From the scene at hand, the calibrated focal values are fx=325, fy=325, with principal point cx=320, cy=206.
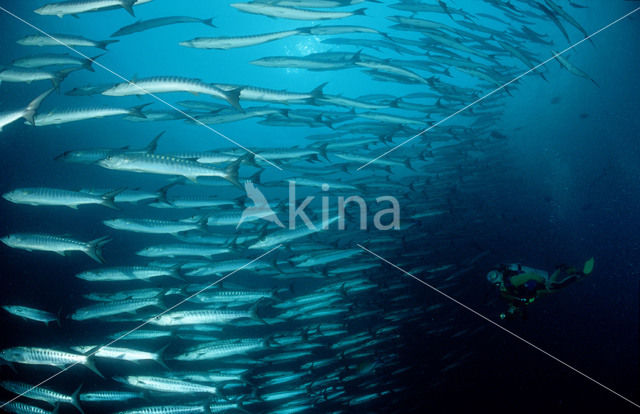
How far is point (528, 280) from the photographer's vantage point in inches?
142

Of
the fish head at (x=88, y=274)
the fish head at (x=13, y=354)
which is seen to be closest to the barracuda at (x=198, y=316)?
the fish head at (x=88, y=274)

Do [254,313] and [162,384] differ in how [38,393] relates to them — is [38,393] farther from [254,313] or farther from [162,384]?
[254,313]

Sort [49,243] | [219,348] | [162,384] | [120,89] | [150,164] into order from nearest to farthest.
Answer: [120,89], [150,164], [49,243], [162,384], [219,348]

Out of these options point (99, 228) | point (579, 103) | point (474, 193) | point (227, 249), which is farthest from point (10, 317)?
point (579, 103)

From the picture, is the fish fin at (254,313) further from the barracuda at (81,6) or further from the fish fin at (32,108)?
the barracuda at (81,6)

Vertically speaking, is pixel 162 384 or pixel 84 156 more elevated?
pixel 84 156

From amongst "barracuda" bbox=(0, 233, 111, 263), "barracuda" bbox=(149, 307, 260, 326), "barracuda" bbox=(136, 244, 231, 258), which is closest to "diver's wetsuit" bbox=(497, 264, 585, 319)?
"barracuda" bbox=(149, 307, 260, 326)

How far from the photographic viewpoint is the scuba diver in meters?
3.55

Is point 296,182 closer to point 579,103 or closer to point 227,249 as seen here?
point 227,249

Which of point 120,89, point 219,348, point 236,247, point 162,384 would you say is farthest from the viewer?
point 236,247

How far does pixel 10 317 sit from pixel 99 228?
133 inches

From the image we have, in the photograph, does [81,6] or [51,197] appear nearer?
[81,6]

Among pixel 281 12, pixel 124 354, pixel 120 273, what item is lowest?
pixel 124 354

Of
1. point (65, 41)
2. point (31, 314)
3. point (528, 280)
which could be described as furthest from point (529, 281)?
point (31, 314)
